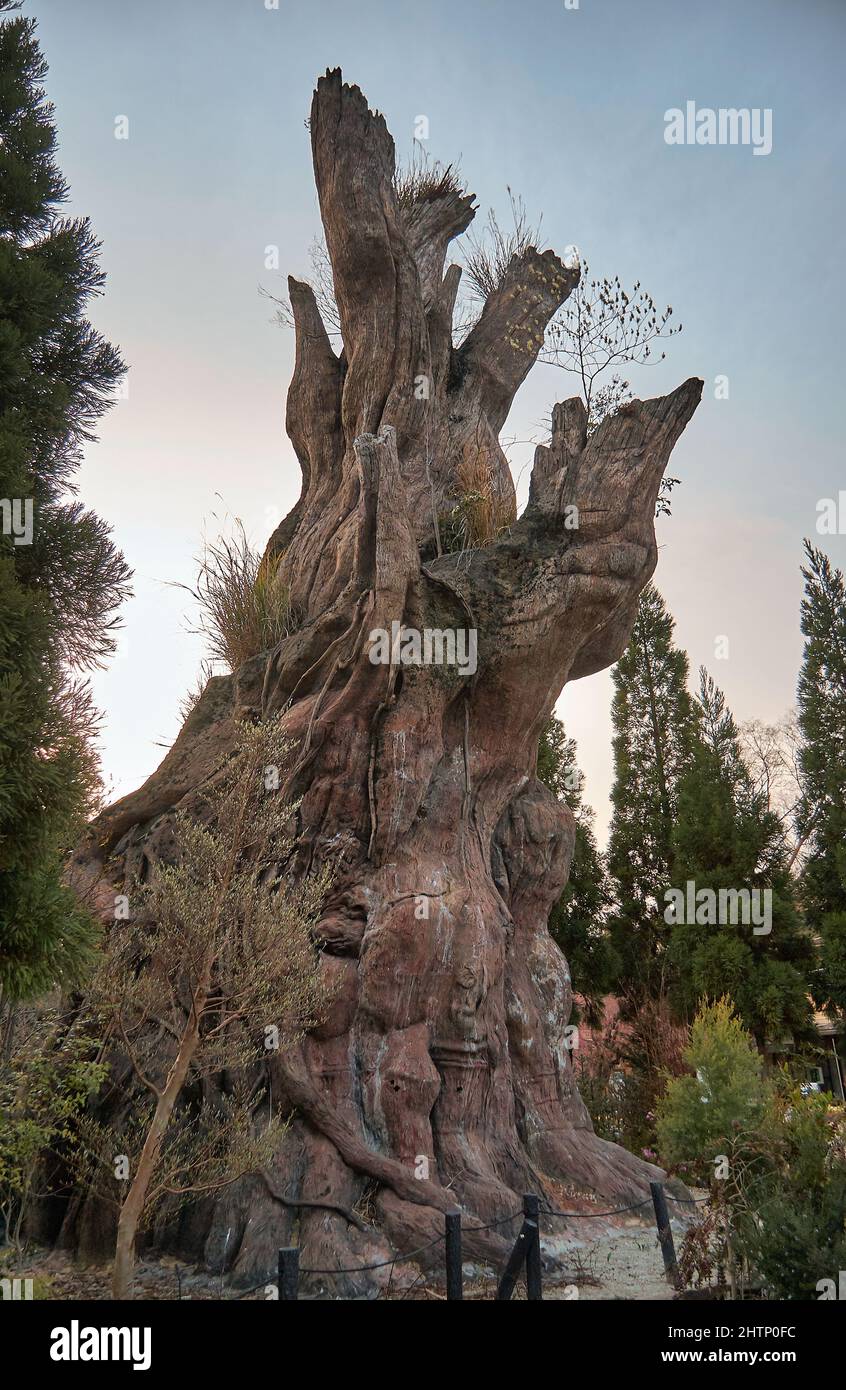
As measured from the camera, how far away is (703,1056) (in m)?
8.37

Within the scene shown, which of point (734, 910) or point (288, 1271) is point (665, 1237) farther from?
point (734, 910)

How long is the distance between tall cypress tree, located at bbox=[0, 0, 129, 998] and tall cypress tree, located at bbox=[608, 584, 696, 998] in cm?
1652

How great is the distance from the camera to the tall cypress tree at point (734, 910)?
16.3 m

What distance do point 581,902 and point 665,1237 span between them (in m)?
12.9

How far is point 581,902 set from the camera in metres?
20.1

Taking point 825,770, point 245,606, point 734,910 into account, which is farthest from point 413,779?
point 825,770

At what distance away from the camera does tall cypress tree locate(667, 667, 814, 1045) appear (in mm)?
16344

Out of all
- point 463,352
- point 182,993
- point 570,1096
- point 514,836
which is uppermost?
point 463,352

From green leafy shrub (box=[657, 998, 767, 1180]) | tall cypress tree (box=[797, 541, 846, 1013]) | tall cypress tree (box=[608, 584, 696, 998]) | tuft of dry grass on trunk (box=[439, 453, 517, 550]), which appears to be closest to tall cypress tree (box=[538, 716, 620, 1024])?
tall cypress tree (box=[608, 584, 696, 998])

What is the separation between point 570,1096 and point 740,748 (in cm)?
1289

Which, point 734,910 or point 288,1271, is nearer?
point 288,1271

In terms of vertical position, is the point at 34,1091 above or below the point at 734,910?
below
